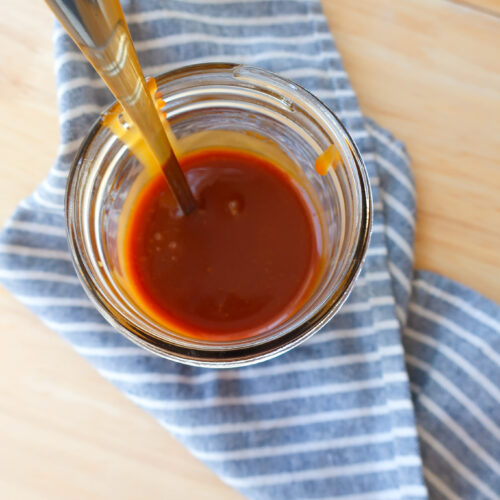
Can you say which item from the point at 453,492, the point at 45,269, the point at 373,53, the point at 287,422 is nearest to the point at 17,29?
the point at 45,269

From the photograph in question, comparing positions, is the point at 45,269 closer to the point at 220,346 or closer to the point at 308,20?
the point at 220,346

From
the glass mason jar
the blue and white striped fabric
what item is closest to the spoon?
the glass mason jar

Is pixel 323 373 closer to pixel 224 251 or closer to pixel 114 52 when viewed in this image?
pixel 224 251

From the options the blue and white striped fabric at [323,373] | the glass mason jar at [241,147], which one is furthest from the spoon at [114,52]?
the blue and white striped fabric at [323,373]

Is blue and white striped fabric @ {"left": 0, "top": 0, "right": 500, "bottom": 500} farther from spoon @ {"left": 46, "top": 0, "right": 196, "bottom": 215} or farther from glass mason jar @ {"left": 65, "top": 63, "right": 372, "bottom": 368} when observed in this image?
spoon @ {"left": 46, "top": 0, "right": 196, "bottom": 215}

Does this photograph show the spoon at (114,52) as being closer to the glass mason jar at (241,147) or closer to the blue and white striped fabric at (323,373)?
the glass mason jar at (241,147)
